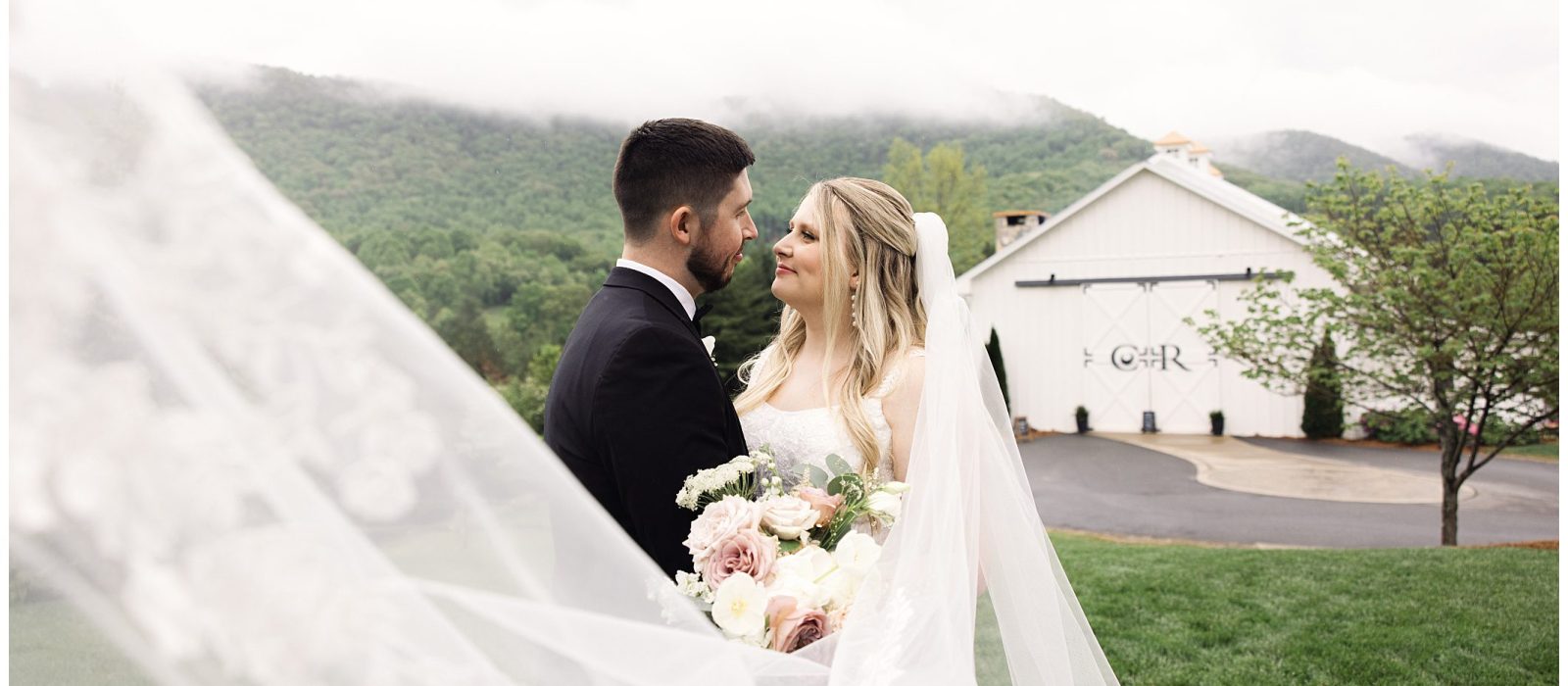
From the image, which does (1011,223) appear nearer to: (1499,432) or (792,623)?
(1499,432)

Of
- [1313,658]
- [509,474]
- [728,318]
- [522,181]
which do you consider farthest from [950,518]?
[522,181]

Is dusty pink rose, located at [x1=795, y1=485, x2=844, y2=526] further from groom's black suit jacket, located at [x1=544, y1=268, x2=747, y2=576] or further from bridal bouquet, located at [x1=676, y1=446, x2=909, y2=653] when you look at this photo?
groom's black suit jacket, located at [x1=544, y1=268, x2=747, y2=576]

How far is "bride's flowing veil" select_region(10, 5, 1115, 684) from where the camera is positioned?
3.36 feet

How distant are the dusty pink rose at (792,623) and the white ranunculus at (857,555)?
140 mm

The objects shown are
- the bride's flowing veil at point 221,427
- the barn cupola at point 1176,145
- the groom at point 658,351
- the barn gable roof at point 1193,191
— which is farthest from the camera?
the barn cupola at point 1176,145

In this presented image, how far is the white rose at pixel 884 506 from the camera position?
85.4 inches

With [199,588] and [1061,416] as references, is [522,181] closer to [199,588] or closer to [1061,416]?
[1061,416]

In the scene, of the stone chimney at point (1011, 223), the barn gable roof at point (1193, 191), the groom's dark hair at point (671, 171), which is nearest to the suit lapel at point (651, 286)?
the groom's dark hair at point (671, 171)

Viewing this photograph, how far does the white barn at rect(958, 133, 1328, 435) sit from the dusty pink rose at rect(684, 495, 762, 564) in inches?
872

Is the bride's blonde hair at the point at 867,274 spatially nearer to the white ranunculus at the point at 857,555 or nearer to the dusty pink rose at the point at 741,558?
the white ranunculus at the point at 857,555

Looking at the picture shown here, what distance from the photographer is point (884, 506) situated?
85.4 inches

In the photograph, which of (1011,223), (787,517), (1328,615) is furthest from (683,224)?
(1011,223)

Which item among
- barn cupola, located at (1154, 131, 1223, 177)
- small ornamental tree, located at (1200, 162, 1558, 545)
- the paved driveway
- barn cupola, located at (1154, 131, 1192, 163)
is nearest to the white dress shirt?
small ornamental tree, located at (1200, 162, 1558, 545)

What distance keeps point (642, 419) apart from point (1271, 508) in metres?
13.9
